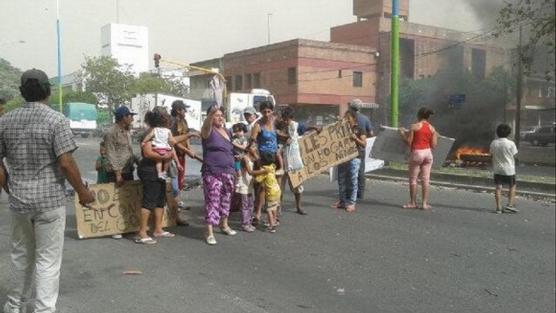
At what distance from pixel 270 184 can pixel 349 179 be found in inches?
77.4

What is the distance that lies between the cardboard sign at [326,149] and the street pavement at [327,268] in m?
0.74

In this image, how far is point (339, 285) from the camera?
15.3ft

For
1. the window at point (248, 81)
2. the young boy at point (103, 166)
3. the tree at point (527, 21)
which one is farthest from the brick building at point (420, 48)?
the young boy at point (103, 166)

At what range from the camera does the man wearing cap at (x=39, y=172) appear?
330 centimetres

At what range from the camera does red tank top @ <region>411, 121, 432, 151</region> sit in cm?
812

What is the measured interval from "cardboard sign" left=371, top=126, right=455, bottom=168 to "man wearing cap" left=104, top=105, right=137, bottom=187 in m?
4.40

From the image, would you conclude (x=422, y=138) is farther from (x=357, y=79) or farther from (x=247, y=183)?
(x=357, y=79)

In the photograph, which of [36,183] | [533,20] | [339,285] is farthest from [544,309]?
[533,20]

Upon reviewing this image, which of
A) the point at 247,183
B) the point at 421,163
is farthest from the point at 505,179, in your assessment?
the point at 247,183

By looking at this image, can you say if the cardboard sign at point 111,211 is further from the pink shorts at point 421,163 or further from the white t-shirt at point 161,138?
the pink shorts at point 421,163

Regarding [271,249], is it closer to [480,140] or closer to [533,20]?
[533,20]

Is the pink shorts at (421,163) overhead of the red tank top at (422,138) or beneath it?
beneath

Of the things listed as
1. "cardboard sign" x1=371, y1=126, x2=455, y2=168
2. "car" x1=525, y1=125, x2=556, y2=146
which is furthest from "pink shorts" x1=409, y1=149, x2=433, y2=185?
"car" x1=525, y1=125, x2=556, y2=146

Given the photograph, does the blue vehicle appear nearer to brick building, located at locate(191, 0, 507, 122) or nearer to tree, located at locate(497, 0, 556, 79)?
tree, located at locate(497, 0, 556, 79)
